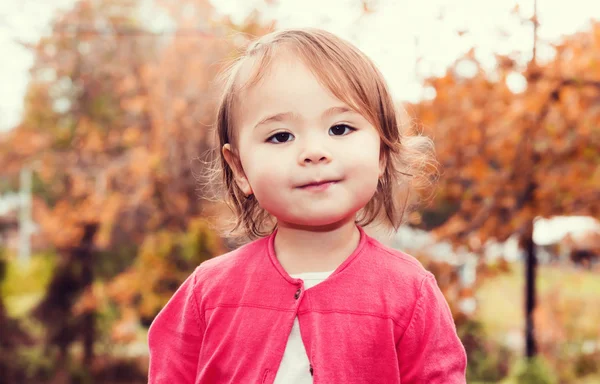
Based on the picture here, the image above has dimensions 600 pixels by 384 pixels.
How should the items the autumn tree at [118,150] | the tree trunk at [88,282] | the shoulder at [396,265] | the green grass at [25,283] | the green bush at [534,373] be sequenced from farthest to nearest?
the green grass at [25,283] < the tree trunk at [88,282] < the autumn tree at [118,150] < the green bush at [534,373] < the shoulder at [396,265]

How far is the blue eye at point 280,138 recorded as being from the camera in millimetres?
1296

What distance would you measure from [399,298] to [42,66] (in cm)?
517

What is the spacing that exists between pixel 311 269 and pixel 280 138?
291 mm

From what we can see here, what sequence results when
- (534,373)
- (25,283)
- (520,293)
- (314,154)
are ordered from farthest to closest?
1. (25,283)
2. (520,293)
3. (534,373)
4. (314,154)

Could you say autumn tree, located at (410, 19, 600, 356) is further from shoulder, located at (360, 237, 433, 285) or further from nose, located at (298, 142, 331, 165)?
nose, located at (298, 142, 331, 165)

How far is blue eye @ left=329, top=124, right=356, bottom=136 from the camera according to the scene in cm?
130

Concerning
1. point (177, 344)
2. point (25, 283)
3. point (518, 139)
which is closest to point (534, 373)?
point (518, 139)

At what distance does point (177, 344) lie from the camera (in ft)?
4.70

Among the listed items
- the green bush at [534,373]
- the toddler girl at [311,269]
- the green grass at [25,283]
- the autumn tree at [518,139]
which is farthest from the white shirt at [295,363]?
the green grass at [25,283]

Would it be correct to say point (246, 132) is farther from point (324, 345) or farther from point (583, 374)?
point (583, 374)

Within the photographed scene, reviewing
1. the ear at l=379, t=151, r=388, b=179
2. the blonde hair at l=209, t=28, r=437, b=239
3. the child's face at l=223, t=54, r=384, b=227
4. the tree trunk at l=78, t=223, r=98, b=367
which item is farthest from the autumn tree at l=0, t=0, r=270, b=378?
the child's face at l=223, t=54, r=384, b=227

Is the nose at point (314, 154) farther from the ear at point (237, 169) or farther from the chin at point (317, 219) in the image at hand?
the ear at point (237, 169)

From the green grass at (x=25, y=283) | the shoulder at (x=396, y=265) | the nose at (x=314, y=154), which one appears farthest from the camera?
the green grass at (x=25, y=283)

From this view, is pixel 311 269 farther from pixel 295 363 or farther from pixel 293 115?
pixel 293 115
